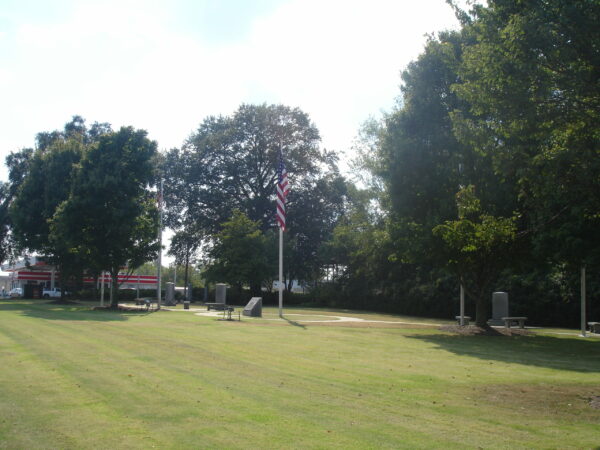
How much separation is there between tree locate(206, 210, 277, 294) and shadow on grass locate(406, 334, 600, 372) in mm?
30916

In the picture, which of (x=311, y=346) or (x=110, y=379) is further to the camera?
(x=311, y=346)

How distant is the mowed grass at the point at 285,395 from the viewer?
22.0 feet

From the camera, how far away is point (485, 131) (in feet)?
51.5

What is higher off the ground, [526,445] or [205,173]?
[205,173]

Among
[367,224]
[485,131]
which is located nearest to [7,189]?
A: [367,224]

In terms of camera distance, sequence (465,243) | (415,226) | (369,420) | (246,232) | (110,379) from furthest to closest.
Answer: (246,232) < (415,226) < (465,243) < (110,379) < (369,420)

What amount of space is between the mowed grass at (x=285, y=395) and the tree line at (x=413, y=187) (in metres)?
5.59

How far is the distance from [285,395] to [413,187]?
1650 cm

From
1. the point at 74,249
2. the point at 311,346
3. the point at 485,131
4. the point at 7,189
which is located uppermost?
the point at 7,189

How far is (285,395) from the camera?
29.3ft

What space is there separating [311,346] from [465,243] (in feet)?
29.3

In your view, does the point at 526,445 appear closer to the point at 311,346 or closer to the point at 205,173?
the point at 311,346

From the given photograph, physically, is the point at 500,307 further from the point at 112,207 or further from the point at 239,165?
the point at 239,165

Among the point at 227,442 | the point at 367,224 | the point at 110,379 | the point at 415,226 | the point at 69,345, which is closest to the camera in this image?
the point at 227,442
